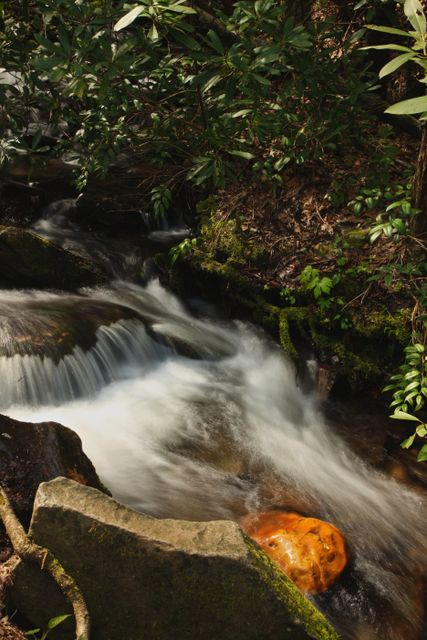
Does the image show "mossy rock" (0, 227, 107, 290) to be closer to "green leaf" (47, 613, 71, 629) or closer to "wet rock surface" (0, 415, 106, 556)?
"wet rock surface" (0, 415, 106, 556)

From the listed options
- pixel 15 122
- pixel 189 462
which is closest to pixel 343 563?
→ pixel 189 462

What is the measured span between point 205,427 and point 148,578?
307 centimetres

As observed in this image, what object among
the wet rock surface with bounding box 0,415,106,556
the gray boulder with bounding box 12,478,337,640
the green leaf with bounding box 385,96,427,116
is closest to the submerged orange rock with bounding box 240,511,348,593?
the gray boulder with bounding box 12,478,337,640

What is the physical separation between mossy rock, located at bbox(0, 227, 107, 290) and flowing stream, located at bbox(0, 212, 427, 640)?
0.24 meters

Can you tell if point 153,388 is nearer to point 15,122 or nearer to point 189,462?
point 189,462

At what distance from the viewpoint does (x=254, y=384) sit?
5.77 m

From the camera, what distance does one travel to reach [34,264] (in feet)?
21.8

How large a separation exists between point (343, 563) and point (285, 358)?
2.70 m

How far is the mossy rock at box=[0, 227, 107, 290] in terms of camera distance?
653cm

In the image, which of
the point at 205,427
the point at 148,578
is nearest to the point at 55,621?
the point at 148,578

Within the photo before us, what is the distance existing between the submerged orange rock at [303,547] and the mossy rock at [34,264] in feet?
14.6

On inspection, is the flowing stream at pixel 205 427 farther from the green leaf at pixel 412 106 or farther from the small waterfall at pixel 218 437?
the green leaf at pixel 412 106

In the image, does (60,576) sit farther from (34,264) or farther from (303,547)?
(34,264)

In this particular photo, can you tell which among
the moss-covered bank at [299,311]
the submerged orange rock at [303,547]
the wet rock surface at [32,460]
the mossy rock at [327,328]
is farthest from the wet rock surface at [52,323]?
the submerged orange rock at [303,547]
